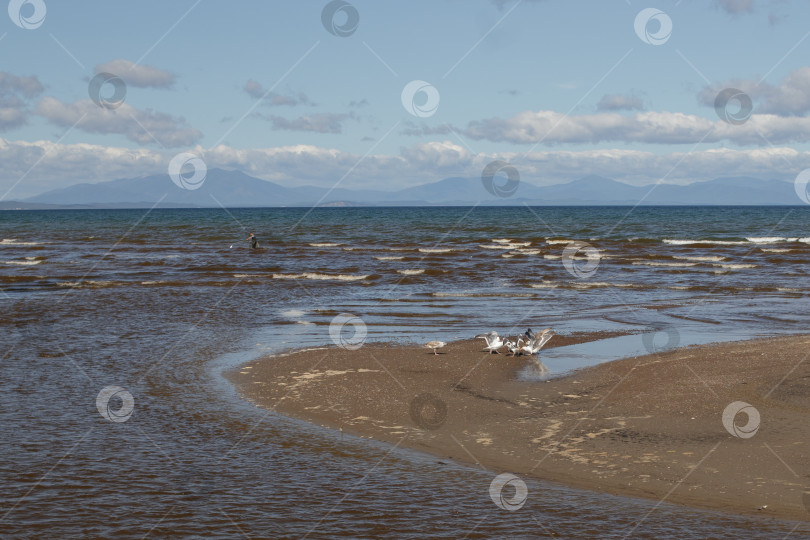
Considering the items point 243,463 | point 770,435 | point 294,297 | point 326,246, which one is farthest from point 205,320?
point 326,246

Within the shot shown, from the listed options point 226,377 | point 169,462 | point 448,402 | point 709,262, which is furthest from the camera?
point 709,262

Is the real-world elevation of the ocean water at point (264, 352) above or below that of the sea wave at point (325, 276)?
below

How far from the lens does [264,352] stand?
15.9 m

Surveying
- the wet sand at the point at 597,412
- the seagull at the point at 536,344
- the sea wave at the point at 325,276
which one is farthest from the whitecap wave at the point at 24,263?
the seagull at the point at 536,344

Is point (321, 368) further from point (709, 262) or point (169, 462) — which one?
point (709, 262)

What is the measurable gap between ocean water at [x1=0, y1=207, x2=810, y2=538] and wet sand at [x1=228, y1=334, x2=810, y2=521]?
1.60 ft

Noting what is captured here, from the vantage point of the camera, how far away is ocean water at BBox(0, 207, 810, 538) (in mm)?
7078

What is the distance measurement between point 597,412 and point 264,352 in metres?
7.82

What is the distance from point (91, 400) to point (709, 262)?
123ft

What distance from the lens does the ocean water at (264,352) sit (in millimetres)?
7078

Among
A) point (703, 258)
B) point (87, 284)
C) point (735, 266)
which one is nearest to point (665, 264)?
point (735, 266)

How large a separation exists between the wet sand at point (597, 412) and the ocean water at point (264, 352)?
487 millimetres

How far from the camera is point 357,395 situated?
12.0 m

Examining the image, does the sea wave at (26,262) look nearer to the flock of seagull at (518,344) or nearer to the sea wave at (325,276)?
the sea wave at (325,276)
